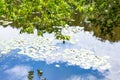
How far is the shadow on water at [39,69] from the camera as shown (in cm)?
1109

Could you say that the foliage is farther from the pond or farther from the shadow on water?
the shadow on water

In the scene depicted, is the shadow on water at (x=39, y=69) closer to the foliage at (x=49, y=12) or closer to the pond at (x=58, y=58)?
the pond at (x=58, y=58)

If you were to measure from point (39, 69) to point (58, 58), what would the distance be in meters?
1.57

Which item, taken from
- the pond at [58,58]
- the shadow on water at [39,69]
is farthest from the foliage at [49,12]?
the shadow on water at [39,69]

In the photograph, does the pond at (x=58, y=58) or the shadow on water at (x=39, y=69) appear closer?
the shadow on water at (x=39, y=69)

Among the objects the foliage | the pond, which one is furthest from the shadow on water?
the foliage

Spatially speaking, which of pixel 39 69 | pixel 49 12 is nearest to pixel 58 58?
pixel 39 69

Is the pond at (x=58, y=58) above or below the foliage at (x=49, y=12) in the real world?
below

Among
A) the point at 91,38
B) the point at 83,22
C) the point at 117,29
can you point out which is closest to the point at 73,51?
the point at 91,38

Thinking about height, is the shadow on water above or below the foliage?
below

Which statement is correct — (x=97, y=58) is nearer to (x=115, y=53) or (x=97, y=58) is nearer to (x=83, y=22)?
(x=115, y=53)

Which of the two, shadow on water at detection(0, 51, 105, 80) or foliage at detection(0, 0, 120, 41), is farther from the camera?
foliage at detection(0, 0, 120, 41)

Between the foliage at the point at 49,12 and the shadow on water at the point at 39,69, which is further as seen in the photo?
the foliage at the point at 49,12

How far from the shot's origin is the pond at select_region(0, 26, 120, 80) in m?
11.4
